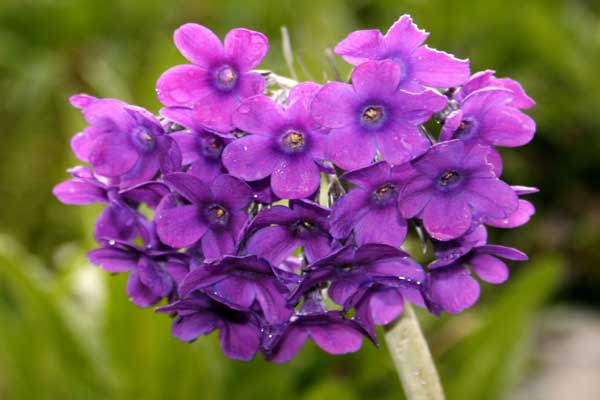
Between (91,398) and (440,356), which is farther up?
(91,398)

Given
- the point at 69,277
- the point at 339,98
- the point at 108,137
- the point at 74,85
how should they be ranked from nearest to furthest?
the point at 339,98 → the point at 108,137 → the point at 69,277 → the point at 74,85

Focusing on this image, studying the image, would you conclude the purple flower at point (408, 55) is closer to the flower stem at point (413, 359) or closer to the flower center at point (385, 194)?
the flower center at point (385, 194)

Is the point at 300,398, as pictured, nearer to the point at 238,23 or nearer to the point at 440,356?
the point at 440,356

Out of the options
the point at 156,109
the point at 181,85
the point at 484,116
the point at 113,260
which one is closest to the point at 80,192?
the point at 113,260

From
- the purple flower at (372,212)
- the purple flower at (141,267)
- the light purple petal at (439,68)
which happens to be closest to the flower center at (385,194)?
the purple flower at (372,212)

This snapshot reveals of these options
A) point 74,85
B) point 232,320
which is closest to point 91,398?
point 232,320

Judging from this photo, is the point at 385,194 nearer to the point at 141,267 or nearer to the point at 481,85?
the point at 481,85

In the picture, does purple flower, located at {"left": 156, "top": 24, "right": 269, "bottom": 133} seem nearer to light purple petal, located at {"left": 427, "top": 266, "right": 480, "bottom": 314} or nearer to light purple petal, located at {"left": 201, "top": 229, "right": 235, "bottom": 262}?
light purple petal, located at {"left": 201, "top": 229, "right": 235, "bottom": 262}
